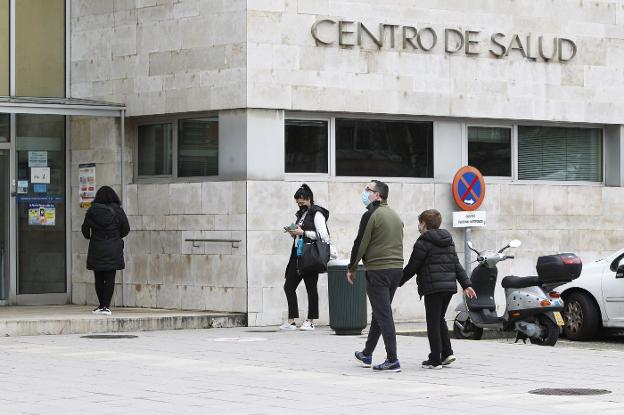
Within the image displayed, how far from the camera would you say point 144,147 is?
20625mm

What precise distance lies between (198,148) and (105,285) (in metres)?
2.52

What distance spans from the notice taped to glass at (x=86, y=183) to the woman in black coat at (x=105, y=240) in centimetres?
177

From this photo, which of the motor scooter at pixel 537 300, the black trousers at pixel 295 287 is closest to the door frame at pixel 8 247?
the black trousers at pixel 295 287

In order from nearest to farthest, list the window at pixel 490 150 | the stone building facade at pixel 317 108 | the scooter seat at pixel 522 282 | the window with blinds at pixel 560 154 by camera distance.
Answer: the scooter seat at pixel 522 282 → the stone building facade at pixel 317 108 → the window at pixel 490 150 → the window with blinds at pixel 560 154

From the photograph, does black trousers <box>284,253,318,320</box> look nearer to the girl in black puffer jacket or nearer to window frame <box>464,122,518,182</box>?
window frame <box>464,122,518,182</box>

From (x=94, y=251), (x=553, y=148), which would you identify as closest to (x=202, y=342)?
(x=94, y=251)

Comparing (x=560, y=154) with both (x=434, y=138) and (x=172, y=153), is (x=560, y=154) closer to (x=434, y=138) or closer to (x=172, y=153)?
(x=434, y=138)

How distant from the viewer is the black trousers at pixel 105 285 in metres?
18.9

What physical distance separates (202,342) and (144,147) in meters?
5.18

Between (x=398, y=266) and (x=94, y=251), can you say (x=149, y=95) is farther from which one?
(x=398, y=266)

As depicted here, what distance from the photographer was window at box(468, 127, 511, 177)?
2114 cm

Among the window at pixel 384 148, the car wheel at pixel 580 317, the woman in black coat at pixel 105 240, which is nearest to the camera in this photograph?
the car wheel at pixel 580 317

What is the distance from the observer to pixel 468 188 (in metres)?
20.2

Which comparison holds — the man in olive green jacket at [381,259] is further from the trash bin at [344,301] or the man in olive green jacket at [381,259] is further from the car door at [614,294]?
the car door at [614,294]
